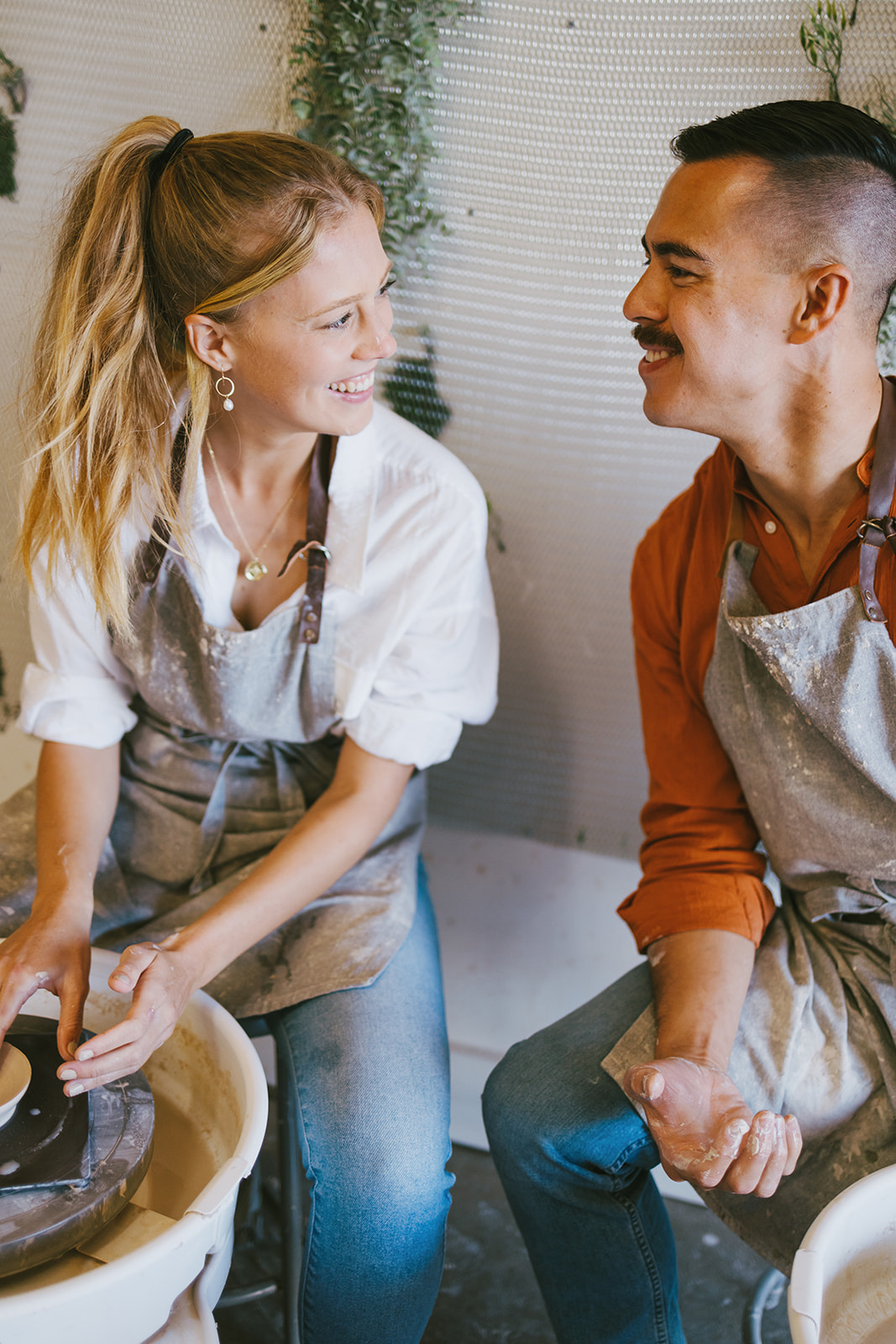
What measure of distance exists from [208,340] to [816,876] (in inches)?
34.6

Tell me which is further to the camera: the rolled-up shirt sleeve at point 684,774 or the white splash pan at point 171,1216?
the rolled-up shirt sleeve at point 684,774

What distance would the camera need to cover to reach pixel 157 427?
1.20 m

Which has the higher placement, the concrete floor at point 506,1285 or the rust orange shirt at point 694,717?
the rust orange shirt at point 694,717

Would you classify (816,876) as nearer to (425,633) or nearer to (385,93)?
(425,633)

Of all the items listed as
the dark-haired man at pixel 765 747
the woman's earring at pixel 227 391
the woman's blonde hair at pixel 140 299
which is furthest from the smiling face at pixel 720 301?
the woman's earring at pixel 227 391

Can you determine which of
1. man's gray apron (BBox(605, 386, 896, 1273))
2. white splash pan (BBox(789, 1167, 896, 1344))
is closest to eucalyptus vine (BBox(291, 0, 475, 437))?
man's gray apron (BBox(605, 386, 896, 1273))

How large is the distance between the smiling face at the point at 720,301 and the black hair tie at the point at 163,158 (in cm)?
52

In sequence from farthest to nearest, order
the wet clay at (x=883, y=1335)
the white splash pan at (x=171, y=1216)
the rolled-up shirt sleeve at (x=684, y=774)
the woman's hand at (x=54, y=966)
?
1. the rolled-up shirt sleeve at (x=684, y=774)
2. the woman's hand at (x=54, y=966)
3. the wet clay at (x=883, y=1335)
4. the white splash pan at (x=171, y=1216)

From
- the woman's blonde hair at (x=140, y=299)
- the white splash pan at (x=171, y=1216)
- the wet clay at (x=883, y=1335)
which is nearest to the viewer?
the white splash pan at (x=171, y=1216)

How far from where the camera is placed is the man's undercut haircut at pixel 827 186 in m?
1.05

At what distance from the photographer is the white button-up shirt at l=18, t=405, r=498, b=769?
48.8 inches

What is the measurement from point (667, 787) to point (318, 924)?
0.43 metres

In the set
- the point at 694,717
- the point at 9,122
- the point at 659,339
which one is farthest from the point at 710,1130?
the point at 9,122

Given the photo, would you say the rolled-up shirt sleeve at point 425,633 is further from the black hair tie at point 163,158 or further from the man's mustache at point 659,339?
the black hair tie at point 163,158
